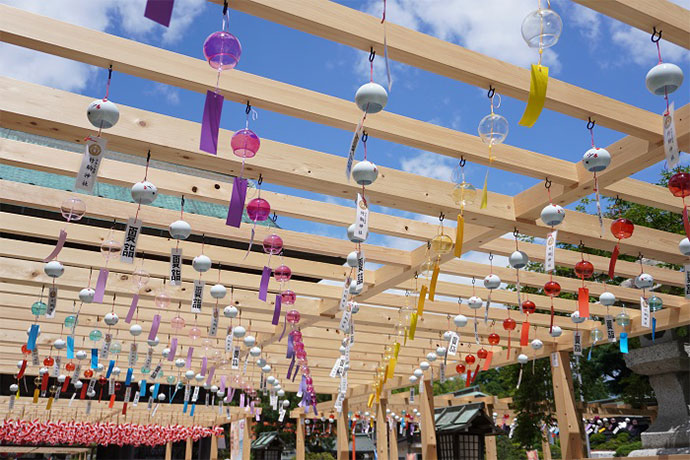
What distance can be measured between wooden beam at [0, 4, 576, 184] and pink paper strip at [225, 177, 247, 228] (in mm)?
481

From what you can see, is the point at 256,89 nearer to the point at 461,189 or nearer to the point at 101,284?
the point at 461,189

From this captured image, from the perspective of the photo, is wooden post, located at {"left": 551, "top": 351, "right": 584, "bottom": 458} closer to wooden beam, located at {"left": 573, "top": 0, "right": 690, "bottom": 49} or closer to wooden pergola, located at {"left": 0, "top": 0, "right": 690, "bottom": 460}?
wooden pergola, located at {"left": 0, "top": 0, "right": 690, "bottom": 460}

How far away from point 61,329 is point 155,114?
5593 millimetres

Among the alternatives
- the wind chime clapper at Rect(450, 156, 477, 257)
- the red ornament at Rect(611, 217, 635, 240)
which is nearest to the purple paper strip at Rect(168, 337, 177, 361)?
the wind chime clapper at Rect(450, 156, 477, 257)

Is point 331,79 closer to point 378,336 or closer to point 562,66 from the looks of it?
point 562,66

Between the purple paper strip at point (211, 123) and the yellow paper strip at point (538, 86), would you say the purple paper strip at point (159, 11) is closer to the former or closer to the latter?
the purple paper strip at point (211, 123)

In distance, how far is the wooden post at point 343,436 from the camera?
38.7ft

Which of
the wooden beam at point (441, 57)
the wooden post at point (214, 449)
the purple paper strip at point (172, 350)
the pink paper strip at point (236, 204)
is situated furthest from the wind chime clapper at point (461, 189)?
the wooden post at point (214, 449)

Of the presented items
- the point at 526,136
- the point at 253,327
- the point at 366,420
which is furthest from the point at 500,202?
the point at 366,420

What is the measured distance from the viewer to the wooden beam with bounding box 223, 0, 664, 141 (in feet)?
9.71

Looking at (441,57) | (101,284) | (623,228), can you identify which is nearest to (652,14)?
(441,57)

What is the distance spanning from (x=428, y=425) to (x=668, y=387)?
3.76 meters

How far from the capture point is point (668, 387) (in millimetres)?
7852

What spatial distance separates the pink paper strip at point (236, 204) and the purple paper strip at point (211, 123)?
1.98 ft
